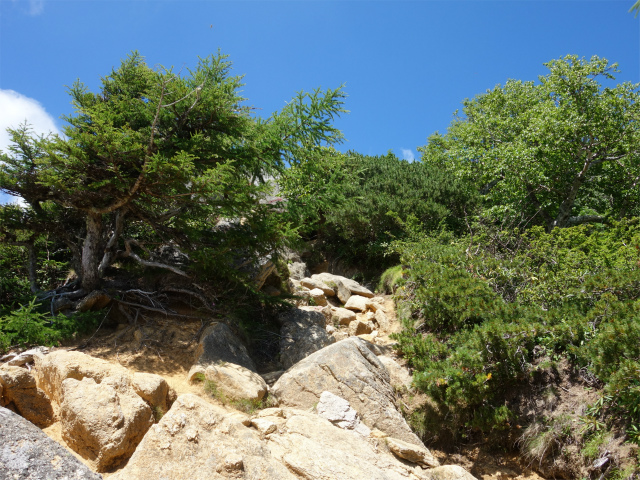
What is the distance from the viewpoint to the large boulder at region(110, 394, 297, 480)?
10.9 ft

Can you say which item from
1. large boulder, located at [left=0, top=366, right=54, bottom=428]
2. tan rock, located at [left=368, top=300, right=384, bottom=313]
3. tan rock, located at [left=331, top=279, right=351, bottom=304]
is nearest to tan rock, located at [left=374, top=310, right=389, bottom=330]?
tan rock, located at [left=368, top=300, right=384, bottom=313]

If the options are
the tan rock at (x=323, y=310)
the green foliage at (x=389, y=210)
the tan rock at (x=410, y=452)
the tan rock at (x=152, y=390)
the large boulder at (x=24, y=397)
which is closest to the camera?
the large boulder at (x=24, y=397)

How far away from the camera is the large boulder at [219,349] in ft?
20.3

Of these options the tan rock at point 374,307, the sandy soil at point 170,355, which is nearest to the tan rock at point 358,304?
the tan rock at point 374,307

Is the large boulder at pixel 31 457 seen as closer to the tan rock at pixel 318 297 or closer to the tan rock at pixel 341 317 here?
the tan rock at pixel 341 317

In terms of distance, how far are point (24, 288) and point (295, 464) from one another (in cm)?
736

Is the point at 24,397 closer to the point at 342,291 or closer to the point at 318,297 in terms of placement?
the point at 318,297

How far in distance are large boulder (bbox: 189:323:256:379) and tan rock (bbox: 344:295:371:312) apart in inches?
168

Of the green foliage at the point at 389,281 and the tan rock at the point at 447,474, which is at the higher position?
the green foliage at the point at 389,281

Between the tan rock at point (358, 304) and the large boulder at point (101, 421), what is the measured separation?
7.08 meters

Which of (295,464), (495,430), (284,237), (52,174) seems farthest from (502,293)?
(52,174)

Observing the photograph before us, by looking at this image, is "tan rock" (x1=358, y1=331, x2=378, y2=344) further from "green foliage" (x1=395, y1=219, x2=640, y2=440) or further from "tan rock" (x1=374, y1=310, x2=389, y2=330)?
"green foliage" (x1=395, y1=219, x2=640, y2=440)

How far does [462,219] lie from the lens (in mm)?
13727

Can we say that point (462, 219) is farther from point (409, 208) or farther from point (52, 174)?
point (52, 174)
